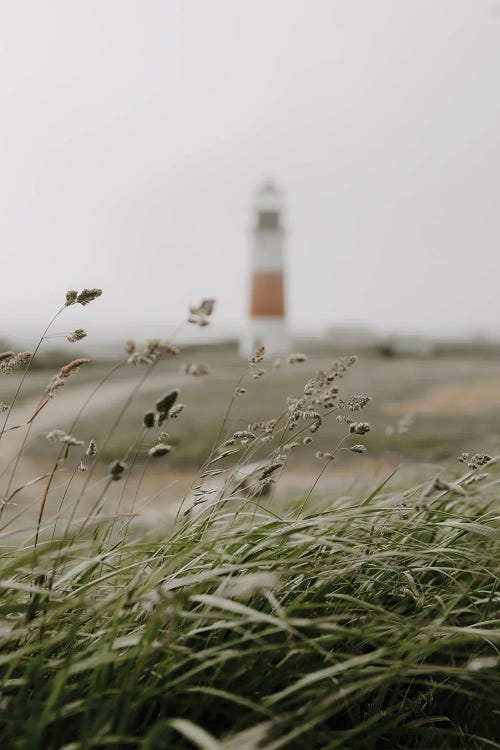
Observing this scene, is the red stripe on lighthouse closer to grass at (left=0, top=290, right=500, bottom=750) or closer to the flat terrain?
the flat terrain

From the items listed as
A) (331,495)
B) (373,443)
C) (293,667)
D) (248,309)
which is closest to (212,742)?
(293,667)

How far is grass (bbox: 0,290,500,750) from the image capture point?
5.40 ft

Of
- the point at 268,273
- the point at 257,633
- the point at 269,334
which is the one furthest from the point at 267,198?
the point at 257,633

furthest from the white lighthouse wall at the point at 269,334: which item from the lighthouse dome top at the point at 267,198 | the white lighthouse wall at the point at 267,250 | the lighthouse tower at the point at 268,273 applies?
the lighthouse dome top at the point at 267,198

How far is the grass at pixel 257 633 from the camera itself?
165 cm

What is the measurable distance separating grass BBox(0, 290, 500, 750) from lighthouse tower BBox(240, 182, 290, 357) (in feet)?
68.7

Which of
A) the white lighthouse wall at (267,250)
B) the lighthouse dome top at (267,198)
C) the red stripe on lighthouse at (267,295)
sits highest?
the lighthouse dome top at (267,198)

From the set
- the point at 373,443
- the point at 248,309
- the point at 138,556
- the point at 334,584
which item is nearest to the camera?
the point at 334,584

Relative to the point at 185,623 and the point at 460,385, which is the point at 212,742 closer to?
the point at 185,623

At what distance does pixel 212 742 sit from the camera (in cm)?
129

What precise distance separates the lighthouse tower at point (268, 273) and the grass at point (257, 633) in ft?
68.7

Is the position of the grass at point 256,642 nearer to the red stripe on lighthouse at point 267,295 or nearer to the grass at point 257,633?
the grass at point 257,633

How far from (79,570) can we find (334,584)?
681mm

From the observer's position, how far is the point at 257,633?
1.88 m
